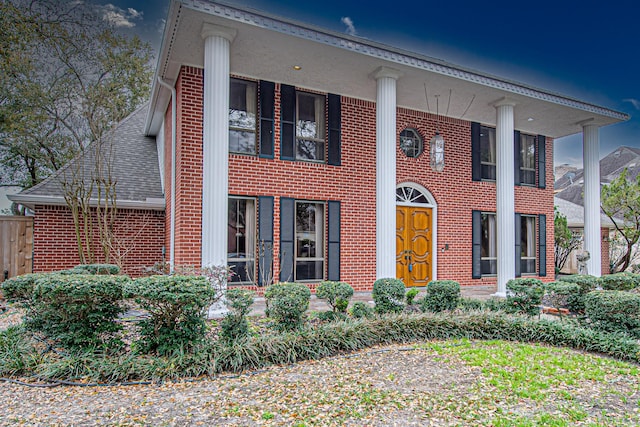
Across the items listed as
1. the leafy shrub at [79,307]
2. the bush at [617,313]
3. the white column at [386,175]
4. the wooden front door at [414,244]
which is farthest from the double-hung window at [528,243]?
the leafy shrub at [79,307]

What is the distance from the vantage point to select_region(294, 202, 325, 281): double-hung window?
8898mm

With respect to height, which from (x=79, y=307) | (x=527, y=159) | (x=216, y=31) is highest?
(x=216, y=31)

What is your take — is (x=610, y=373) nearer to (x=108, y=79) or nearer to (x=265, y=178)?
(x=265, y=178)

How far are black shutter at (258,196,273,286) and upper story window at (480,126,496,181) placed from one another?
264 inches

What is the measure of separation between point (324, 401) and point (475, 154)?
9.55 m

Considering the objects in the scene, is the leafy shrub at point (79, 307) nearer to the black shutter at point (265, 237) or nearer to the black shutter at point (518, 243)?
the black shutter at point (265, 237)

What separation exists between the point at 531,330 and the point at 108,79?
16.9 meters

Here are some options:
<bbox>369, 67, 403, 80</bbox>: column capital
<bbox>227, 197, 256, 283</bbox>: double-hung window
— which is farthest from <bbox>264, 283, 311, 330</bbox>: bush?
<bbox>369, 67, 403, 80</bbox>: column capital

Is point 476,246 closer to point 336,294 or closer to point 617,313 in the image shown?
point 617,313

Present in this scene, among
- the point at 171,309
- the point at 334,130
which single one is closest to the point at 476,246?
the point at 334,130

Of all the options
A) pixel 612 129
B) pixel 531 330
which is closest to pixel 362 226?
pixel 531 330

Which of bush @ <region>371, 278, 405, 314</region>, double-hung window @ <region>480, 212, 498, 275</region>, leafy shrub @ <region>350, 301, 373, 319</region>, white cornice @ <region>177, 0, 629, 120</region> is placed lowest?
leafy shrub @ <region>350, 301, 373, 319</region>

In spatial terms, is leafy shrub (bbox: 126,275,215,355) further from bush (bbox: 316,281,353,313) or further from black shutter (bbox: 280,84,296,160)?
black shutter (bbox: 280,84,296,160)

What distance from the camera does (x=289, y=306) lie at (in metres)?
4.93
